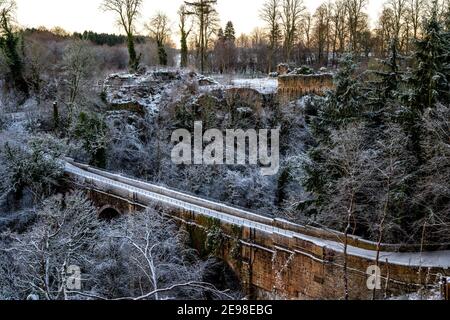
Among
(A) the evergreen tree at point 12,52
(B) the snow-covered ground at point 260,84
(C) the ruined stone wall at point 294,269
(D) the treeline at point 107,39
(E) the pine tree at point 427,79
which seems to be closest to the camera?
(C) the ruined stone wall at point 294,269

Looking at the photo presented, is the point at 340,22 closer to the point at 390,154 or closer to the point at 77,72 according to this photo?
the point at 77,72

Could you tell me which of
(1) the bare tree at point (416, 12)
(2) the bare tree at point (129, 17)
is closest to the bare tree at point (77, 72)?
(2) the bare tree at point (129, 17)

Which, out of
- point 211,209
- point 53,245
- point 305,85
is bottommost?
point 53,245

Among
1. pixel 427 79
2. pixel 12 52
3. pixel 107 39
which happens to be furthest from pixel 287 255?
pixel 107 39

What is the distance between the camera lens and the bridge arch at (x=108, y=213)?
2502 centimetres

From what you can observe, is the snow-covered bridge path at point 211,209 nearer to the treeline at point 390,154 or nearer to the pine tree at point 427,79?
the treeline at point 390,154

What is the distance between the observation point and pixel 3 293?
15.8 meters

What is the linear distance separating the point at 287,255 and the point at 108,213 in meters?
12.8

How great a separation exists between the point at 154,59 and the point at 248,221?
36.2 m

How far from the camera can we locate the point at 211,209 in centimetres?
2120

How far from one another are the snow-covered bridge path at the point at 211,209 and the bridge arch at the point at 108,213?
1061 mm

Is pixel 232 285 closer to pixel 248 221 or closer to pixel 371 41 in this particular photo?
pixel 248 221

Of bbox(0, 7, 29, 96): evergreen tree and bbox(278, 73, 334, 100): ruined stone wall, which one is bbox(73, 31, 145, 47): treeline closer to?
bbox(0, 7, 29, 96): evergreen tree

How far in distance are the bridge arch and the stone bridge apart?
5.83ft
